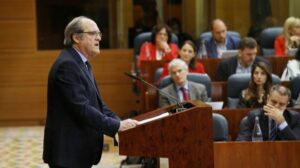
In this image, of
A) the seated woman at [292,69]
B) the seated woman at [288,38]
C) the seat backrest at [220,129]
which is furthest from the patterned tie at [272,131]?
the seated woman at [288,38]

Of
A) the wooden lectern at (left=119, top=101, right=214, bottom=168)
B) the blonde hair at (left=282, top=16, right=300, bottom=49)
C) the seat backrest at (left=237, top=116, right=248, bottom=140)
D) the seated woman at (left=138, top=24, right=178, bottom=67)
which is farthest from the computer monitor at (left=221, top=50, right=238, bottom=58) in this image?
the wooden lectern at (left=119, top=101, right=214, bottom=168)

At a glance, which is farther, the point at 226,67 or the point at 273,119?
the point at 226,67

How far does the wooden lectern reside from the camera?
351 centimetres

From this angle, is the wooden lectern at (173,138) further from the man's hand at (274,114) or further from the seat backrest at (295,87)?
the seat backrest at (295,87)

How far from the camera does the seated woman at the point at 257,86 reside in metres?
5.98

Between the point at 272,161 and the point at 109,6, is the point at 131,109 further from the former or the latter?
the point at 272,161

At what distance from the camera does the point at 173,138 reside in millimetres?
3512

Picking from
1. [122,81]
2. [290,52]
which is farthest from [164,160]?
[122,81]

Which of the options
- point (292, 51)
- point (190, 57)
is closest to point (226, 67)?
point (190, 57)

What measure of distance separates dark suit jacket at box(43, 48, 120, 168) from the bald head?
4850mm

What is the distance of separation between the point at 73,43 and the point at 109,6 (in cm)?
531

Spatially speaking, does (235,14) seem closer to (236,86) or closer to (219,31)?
(219,31)

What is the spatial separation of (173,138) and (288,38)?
4865mm

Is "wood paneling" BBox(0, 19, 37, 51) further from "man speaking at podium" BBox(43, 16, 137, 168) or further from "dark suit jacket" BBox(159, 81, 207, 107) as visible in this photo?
"man speaking at podium" BBox(43, 16, 137, 168)
